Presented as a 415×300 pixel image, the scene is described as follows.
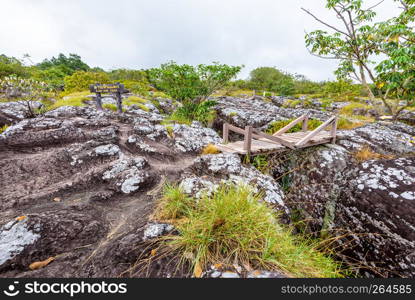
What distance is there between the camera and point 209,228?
87.7 inches

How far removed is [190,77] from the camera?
1173 cm

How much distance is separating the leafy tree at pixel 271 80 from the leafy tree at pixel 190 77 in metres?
34.6

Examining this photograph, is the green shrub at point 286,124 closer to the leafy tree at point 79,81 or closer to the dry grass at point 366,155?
the dry grass at point 366,155

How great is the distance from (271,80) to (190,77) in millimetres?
44906

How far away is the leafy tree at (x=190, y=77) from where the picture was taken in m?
11.7

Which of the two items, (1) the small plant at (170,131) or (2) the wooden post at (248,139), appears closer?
(2) the wooden post at (248,139)

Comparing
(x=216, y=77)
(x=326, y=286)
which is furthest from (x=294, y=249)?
(x=216, y=77)

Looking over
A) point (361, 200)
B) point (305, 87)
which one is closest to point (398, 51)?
point (361, 200)

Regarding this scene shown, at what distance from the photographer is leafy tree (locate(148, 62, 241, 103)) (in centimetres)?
1167

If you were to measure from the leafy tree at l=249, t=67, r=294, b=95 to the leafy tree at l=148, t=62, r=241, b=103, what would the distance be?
34.6 meters

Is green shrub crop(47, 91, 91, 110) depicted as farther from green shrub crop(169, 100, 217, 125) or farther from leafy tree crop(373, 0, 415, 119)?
leafy tree crop(373, 0, 415, 119)

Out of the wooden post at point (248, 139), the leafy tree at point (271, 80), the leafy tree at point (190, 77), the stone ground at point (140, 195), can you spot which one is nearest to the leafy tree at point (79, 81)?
the leafy tree at point (190, 77)

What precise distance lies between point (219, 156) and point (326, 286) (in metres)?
3.68

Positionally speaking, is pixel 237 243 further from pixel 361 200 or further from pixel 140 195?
pixel 361 200
